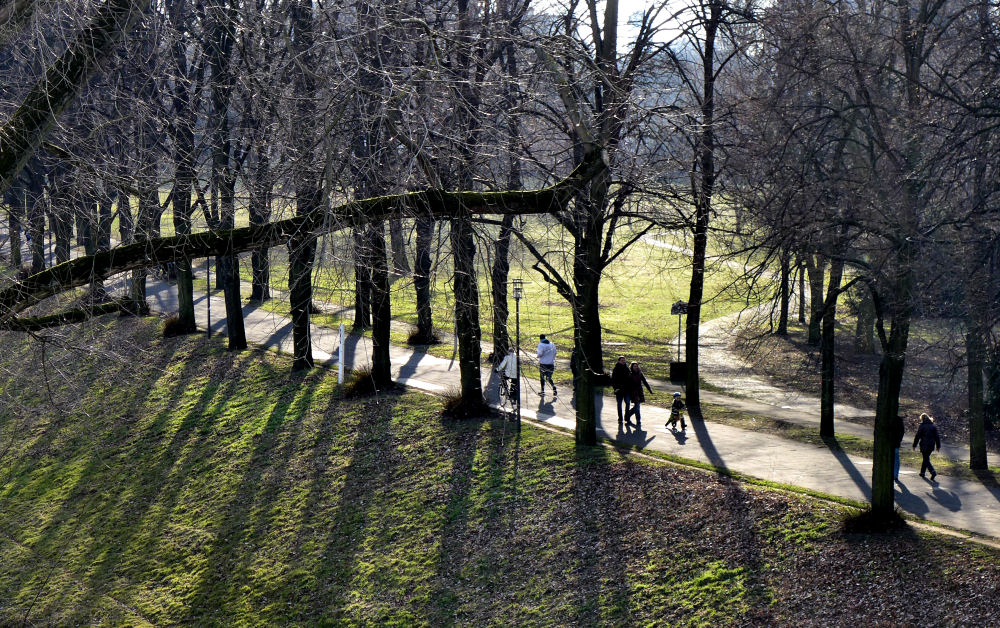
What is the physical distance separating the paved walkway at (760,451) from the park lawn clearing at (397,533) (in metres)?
1.15

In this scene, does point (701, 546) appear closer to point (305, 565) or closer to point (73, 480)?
point (305, 565)

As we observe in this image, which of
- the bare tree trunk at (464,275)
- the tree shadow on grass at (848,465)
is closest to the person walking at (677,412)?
the tree shadow on grass at (848,465)

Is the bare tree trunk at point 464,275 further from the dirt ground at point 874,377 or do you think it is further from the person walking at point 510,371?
the dirt ground at point 874,377

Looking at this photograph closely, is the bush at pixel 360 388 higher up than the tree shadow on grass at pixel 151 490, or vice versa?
the bush at pixel 360 388

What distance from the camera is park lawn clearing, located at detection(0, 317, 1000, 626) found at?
1122 cm

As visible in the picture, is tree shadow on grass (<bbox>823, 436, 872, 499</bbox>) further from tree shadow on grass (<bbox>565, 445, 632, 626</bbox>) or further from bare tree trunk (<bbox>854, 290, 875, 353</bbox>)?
bare tree trunk (<bbox>854, 290, 875, 353</bbox>)

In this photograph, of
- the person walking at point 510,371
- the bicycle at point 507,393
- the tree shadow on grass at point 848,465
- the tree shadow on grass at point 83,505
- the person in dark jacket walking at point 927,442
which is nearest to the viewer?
the bicycle at point 507,393

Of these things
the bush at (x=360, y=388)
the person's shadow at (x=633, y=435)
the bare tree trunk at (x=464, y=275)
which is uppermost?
the bare tree trunk at (x=464, y=275)

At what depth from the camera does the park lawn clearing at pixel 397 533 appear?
1122cm

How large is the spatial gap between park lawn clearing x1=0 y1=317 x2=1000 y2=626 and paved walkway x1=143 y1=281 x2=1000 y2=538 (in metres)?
1.15

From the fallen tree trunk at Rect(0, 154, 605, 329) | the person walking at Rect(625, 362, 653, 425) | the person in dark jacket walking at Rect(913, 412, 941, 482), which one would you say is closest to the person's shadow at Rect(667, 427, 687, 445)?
the person walking at Rect(625, 362, 653, 425)

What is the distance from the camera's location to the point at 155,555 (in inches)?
615

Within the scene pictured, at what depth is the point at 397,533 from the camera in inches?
572

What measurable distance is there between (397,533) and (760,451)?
670 cm
